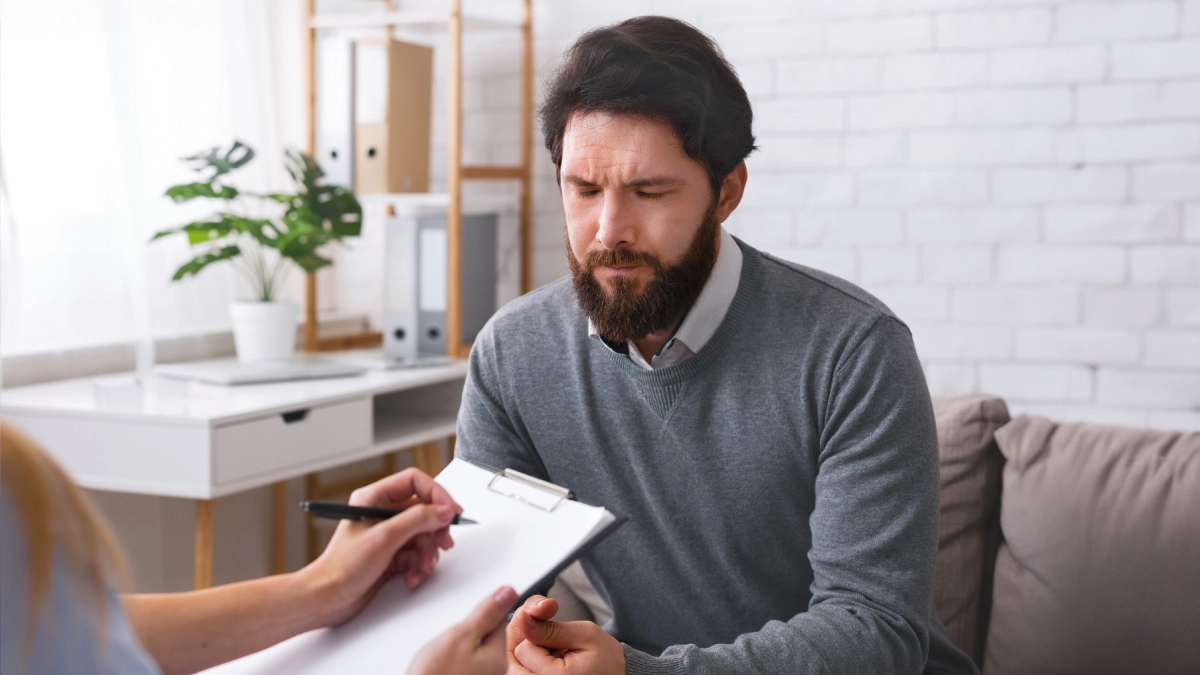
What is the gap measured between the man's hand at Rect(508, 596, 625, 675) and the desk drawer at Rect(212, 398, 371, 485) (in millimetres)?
1046

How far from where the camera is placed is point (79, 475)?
5.93ft

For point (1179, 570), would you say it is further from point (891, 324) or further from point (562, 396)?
point (562, 396)

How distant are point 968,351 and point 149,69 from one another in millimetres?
1888

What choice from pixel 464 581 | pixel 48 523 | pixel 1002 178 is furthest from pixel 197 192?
pixel 48 523

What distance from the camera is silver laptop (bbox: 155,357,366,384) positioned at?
6.78 feet

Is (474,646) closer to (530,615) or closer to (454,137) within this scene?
(530,615)

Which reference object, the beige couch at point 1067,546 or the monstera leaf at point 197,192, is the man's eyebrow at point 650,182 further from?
the monstera leaf at point 197,192

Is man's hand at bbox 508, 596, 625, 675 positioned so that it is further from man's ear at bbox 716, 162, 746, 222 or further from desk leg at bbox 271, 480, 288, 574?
desk leg at bbox 271, 480, 288, 574

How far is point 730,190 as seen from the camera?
4.09 ft

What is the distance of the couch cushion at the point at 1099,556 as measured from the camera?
133cm

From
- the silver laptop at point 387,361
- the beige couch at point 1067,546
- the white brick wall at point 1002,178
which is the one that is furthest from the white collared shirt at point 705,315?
the silver laptop at point 387,361

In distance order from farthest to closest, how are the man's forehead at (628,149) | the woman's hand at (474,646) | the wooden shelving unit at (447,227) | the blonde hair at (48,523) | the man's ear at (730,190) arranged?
the wooden shelving unit at (447,227), the man's ear at (730,190), the man's forehead at (628,149), the woman's hand at (474,646), the blonde hair at (48,523)

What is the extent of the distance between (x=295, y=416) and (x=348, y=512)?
1.11 m

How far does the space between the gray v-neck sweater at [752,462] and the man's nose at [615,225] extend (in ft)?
0.49
